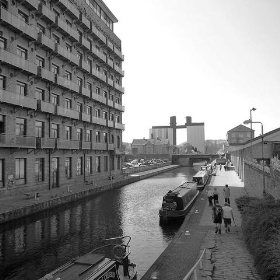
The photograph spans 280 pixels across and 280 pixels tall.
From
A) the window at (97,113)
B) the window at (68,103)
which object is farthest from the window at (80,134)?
the window at (97,113)

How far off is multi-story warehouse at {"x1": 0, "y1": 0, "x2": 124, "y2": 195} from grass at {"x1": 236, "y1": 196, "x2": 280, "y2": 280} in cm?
2242

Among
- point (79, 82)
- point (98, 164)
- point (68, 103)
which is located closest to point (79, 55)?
point (79, 82)

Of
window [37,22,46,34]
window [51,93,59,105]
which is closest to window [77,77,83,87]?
window [51,93,59,105]

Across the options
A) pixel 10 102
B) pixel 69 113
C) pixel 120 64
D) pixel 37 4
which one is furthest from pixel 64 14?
pixel 120 64

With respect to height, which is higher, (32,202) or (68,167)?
(68,167)

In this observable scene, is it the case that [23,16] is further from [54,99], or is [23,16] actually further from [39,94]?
[54,99]

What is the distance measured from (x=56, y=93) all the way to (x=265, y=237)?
1254 inches

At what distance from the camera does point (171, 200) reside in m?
21.4

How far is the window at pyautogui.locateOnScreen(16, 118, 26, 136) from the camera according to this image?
2944 cm

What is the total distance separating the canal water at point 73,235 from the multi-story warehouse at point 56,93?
783cm

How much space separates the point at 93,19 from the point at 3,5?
22.0 metres

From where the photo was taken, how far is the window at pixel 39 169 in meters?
32.3

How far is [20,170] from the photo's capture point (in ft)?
96.8

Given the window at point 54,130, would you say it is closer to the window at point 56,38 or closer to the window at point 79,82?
the window at point 79,82
